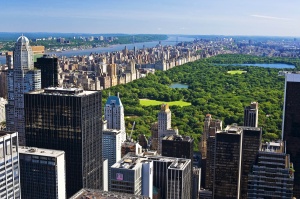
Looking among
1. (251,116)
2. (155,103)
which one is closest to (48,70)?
(251,116)

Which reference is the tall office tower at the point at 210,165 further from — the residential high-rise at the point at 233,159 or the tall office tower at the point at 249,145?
the tall office tower at the point at 249,145

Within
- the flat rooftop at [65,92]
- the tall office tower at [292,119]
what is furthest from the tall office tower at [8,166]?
the tall office tower at [292,119]

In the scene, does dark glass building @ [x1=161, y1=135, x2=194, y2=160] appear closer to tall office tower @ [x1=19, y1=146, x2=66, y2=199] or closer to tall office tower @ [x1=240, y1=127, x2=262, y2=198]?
tall office tower @ [x1=240, y1=127, x2=262, y2=198]

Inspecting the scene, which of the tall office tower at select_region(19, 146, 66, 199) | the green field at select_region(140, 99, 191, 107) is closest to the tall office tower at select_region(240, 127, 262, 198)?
the tall office tower at select_region(19, 146, 66, 199)

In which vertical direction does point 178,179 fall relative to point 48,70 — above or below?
below

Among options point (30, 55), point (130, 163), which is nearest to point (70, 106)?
point (130, 163)

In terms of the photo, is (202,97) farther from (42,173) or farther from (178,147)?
(42,173)
